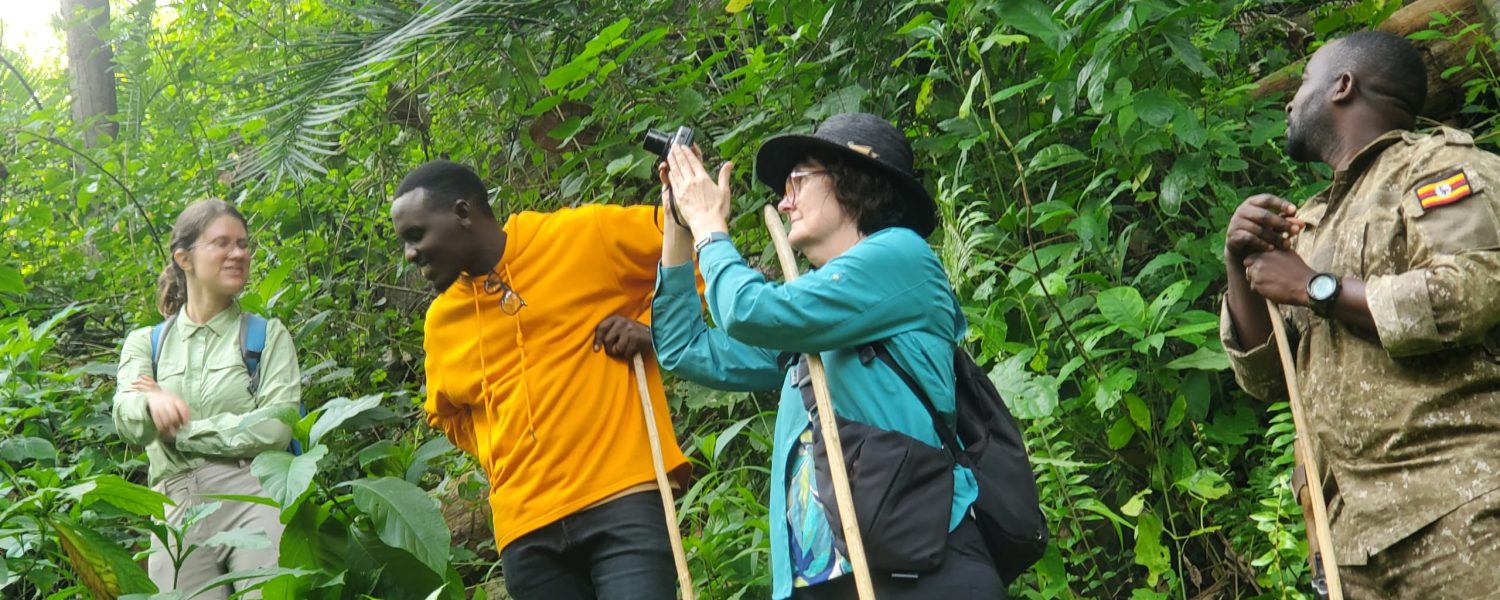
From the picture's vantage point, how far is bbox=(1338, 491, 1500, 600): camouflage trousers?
8.25ft

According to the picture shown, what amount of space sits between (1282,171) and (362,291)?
181 inches

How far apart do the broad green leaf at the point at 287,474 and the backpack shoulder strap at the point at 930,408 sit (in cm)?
214

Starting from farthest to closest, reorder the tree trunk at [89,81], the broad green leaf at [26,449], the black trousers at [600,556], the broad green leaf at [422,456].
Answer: the tree trunk at [89,81]
the broad green leaf at [26,449]
the broad green leaf at [422,456]
the black trousers at [600,556]

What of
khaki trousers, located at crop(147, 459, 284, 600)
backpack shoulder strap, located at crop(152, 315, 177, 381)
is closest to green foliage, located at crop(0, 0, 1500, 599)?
khaki trousers, located at crop(147, 459, 284, 600)

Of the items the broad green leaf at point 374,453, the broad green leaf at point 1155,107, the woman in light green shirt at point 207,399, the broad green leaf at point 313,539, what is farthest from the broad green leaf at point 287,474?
the broad green leaf at point 1155,107

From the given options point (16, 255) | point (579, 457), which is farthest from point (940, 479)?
point (16, 255)

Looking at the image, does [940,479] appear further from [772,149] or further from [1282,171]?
[1282,171]

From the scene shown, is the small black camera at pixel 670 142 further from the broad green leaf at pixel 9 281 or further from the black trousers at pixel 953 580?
the broad green leaf at pixel 9 281

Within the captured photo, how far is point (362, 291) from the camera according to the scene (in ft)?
23.2

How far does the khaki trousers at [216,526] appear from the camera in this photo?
14.7 ft

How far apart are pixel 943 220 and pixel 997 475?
1.76 meters

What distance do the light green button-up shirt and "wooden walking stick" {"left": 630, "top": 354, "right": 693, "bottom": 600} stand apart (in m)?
1.54

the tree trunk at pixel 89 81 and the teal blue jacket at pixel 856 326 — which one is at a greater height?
the tree trunk at pixel 89 81

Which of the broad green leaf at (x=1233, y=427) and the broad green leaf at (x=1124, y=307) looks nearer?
the broad green leaf at (x=1124, y=307)
